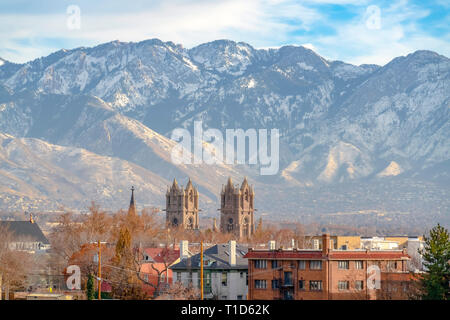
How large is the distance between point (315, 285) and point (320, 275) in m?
1.09

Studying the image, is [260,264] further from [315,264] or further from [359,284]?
[359,284]

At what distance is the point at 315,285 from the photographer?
355ft

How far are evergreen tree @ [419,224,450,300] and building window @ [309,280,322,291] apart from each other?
13971 millimetres

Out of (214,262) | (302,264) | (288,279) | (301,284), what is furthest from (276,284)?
(214,262)

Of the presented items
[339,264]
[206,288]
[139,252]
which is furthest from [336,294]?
[139,252]

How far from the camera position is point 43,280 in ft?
466

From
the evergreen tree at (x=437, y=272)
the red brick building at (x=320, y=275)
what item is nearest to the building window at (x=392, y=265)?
the red brick building at (x=320, y=275)

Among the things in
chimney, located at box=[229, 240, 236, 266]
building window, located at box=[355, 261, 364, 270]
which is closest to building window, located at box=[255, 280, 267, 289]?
chimney, located at box=[229, 240, 236, 266]

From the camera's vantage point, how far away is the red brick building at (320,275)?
351 feet

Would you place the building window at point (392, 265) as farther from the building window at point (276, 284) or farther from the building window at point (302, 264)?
the building window at point (276, 284)

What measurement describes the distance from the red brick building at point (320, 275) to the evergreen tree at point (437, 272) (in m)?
10.8

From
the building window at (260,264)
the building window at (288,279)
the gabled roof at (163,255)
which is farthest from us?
the gabled roof at (163,255)
